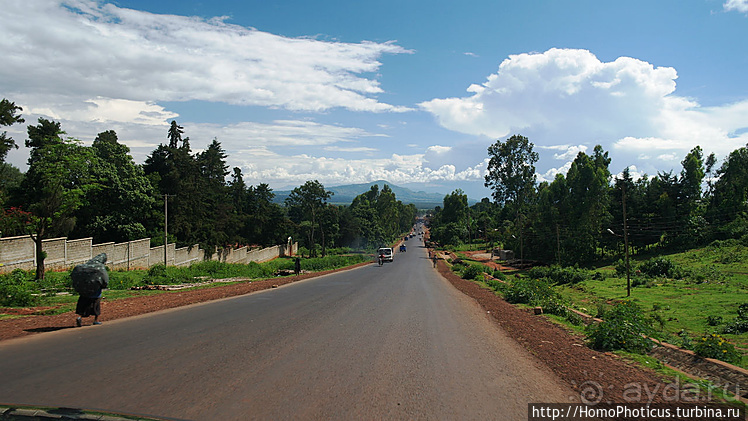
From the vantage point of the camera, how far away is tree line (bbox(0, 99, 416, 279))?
2164 centimetres

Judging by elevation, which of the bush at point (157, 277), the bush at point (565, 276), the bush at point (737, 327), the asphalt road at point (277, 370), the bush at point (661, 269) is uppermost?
the asphalt road at point (277, 370)

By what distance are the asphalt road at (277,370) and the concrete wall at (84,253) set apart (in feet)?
38.4

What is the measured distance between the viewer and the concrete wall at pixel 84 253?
22.5 metres

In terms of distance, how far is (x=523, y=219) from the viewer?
63312 mm

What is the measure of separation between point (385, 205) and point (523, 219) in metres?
60.8

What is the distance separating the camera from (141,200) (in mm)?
39781

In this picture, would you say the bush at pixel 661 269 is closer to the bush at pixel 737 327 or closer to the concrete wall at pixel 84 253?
the bush at pixel 737 327

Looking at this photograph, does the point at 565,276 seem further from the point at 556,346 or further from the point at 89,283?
the point at 89,283

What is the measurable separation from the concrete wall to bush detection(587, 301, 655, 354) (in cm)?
1856

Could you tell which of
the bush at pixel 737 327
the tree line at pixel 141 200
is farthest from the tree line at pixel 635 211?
the tree line at pixel 141 200

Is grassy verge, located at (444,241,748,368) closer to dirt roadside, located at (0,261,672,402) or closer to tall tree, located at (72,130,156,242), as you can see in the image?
dirt roadside, located at (0,261,672,402)

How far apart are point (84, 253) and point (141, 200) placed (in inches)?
510

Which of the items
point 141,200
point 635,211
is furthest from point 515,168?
point 141,200

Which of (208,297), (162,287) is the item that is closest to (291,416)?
(208,297)
